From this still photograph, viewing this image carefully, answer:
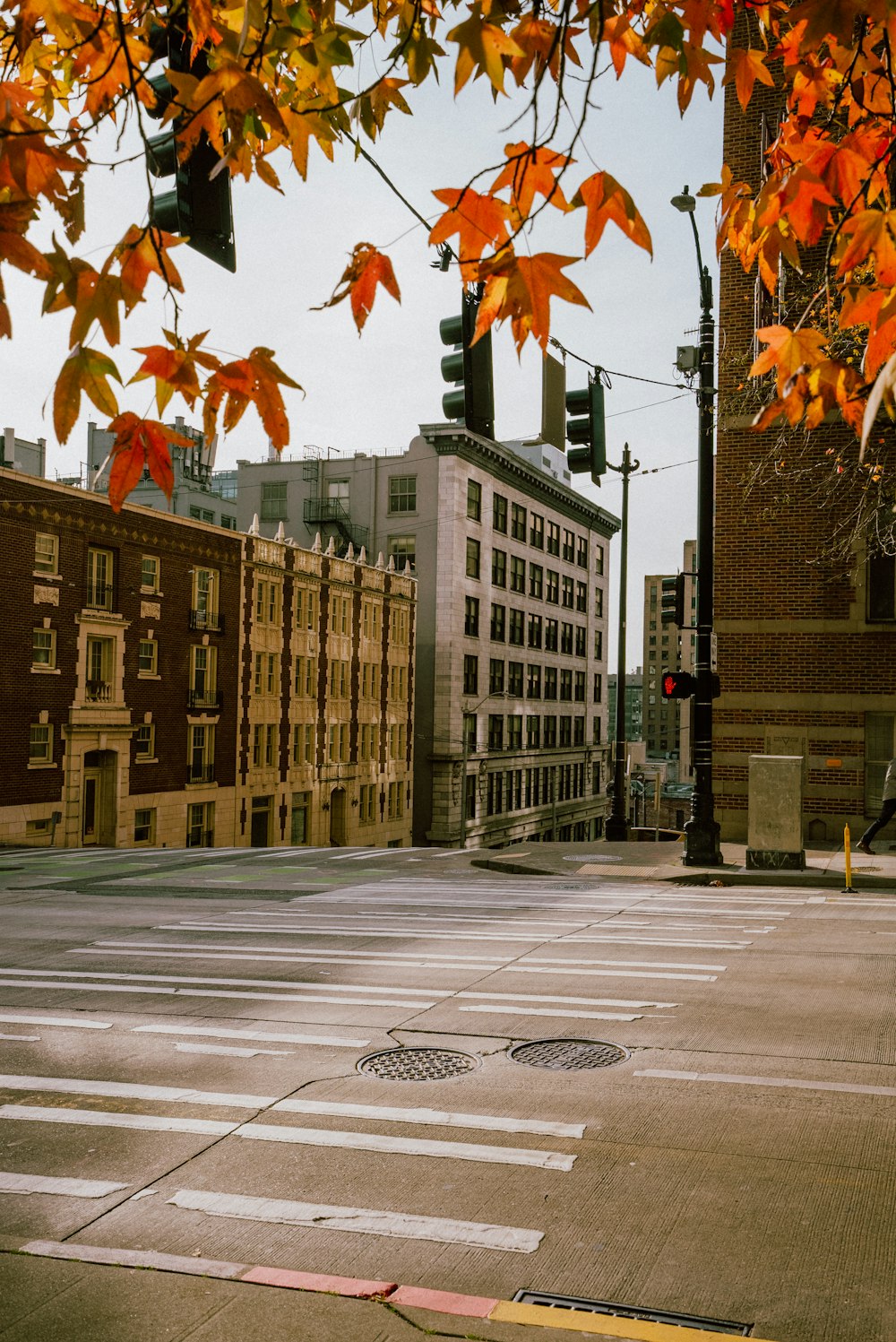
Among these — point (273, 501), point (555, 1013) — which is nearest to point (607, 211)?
point (555, 1013)

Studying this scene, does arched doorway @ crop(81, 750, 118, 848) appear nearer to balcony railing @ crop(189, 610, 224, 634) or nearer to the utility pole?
balcony railing @ crop(189, 610, 224, 634)

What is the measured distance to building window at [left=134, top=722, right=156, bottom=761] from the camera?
42875mm

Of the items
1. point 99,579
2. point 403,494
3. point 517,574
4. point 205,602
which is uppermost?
point 403,494

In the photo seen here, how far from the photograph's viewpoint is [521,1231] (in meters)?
5.57

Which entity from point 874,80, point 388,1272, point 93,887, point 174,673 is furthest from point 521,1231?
point 174,673

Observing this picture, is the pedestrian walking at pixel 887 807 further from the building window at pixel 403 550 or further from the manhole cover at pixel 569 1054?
the building window at pixel 403 550

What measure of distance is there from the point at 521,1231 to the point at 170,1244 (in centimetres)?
164

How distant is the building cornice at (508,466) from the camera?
6344 cm

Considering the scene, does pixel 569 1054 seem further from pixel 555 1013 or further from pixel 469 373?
pixel 469 373

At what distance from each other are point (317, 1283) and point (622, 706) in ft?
118

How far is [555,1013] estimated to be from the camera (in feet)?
32.4

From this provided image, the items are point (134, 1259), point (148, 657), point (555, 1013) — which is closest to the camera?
point (134, 1259)

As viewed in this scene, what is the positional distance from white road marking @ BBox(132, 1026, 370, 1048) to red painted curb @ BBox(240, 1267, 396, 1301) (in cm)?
380

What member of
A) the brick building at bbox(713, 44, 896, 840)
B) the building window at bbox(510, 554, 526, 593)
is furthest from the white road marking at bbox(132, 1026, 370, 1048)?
the building window at bbox(510, 554, 526, 593)
